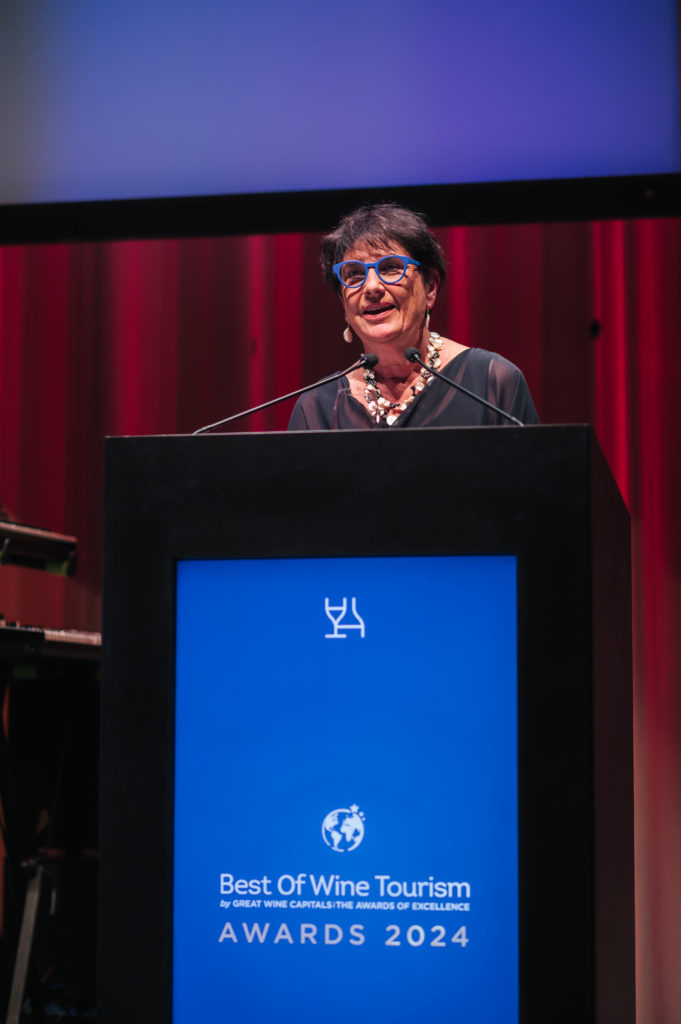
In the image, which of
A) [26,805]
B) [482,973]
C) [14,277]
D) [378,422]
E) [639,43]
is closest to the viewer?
[482,973]

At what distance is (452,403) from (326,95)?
2.22m

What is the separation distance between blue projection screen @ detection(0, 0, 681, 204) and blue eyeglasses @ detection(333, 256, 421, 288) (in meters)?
1.81

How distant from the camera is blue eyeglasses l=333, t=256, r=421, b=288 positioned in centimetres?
203

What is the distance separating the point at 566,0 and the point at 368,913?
3.37 meters

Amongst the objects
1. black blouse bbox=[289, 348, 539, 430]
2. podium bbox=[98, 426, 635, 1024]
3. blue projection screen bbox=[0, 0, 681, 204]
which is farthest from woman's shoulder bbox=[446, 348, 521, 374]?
blue projection screen bbox=[0, 0, 681, 204]

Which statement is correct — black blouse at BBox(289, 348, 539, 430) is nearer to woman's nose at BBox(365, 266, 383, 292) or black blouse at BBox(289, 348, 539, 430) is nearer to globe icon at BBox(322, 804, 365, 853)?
woman's nose at BBox(365, 266, 383, 292)

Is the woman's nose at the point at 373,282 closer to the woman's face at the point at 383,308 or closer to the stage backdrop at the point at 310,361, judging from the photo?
the woman's face at the point at 383,308

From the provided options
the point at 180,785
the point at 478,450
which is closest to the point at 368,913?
the point at 180,785

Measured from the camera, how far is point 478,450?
1.18 m

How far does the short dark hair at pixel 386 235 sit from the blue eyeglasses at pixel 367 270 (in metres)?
0.05

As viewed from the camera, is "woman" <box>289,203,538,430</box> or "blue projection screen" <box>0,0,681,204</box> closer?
"woman" <box>289,203,538,430</box>

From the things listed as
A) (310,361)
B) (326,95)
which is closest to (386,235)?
(310,361)

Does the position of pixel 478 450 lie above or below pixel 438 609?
above

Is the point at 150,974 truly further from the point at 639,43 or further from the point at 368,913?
the point at 639,43
